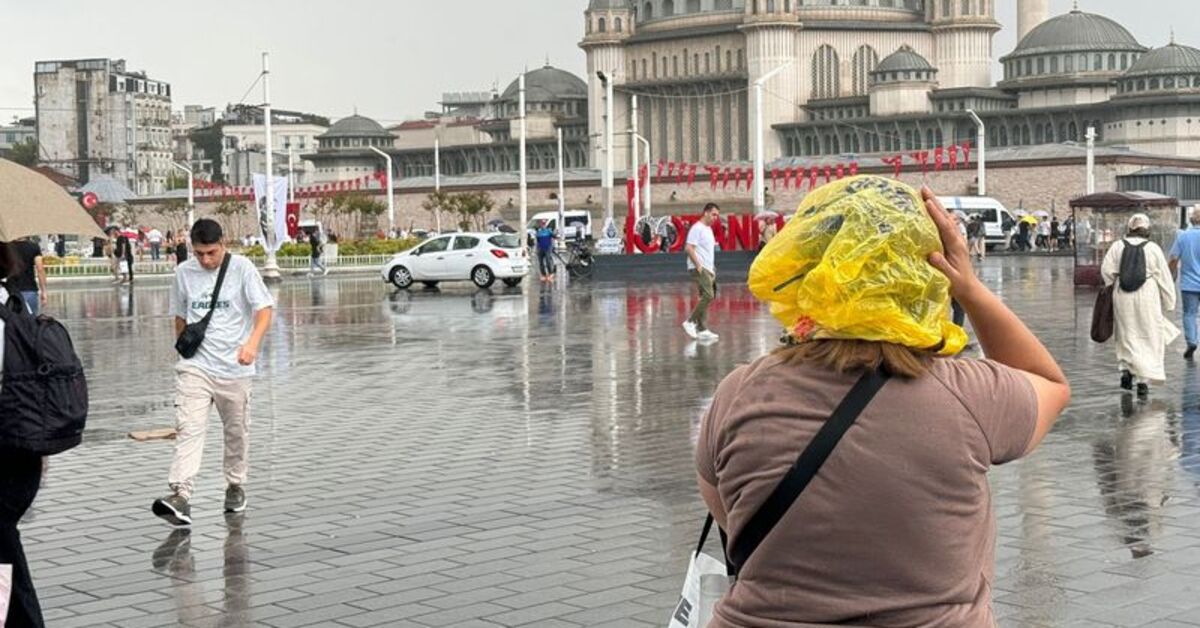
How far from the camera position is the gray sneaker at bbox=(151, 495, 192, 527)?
8703 millimetres

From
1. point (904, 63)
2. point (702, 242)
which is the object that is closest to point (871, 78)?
point (904, 63)

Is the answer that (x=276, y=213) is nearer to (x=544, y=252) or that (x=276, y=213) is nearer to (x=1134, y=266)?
(x=544, y=252)

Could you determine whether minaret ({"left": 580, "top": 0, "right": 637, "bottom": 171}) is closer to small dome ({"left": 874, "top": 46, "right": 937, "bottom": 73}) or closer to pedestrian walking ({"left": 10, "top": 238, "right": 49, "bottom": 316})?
small dome ({"left": 874, "top": 46, "right": 937, "bottom": 73})

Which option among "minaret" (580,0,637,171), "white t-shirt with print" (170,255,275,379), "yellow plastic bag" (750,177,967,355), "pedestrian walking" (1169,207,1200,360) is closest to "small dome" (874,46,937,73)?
"minaret" (580,0,637,171)

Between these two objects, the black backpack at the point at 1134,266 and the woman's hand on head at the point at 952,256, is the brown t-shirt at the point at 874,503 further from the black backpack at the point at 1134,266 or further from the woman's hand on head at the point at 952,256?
the black backpack at the point at 1134,266

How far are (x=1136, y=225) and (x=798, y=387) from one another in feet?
37.3

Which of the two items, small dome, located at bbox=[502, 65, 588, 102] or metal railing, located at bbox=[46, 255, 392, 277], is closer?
metal railing, located at bbox=[46, 255, 392, 277]

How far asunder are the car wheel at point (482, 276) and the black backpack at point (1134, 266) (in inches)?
932

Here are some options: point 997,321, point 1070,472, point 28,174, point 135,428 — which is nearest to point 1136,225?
point 1070,472

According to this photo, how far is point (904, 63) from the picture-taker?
3588 inches

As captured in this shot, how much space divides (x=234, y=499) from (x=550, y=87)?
104 meters

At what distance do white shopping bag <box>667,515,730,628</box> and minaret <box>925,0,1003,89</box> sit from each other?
95339 millimetres

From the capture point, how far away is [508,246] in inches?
1443

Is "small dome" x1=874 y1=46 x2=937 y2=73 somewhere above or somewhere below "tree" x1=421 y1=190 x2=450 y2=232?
above
